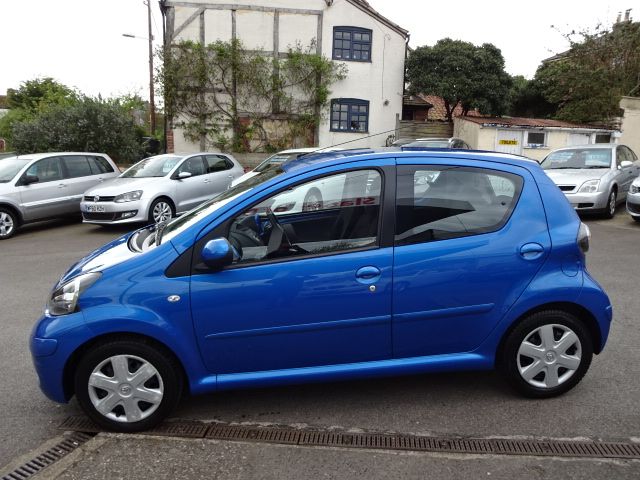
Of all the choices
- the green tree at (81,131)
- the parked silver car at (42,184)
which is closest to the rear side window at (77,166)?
the parked silver car at (42,184)

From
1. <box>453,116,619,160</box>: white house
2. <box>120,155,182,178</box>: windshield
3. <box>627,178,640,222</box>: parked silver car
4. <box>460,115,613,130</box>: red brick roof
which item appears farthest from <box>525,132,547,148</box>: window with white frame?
<box>120,155,182,178</box>: windshield

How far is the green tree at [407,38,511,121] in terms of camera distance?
77.0 ft

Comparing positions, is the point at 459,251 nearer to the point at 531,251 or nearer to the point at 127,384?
the point at 531,251

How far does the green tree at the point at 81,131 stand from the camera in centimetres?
1781

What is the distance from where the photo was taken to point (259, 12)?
2319 centimetres

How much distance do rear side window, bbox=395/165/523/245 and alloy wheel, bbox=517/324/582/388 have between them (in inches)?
30.4

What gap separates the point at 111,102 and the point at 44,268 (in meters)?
14.4

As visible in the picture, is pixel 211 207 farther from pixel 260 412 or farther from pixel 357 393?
pixel 357 393

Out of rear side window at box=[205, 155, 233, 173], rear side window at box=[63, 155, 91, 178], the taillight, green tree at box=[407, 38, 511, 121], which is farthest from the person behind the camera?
green tree at box=[407, 38, 511, 121]

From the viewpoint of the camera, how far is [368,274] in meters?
3.14

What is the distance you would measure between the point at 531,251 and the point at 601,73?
76.1 feet

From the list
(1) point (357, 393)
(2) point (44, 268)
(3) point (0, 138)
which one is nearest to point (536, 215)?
(1) point (357, 393)

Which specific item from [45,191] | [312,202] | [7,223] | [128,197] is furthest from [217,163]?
[312,202]

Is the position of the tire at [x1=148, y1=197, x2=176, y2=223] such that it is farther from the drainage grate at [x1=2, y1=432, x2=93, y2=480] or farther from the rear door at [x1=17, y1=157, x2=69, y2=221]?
the drainage grate at [x1=2, y1=432, x2=93, y2=480]
